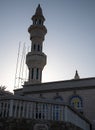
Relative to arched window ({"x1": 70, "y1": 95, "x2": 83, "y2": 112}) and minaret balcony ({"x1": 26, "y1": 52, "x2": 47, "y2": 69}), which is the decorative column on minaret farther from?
arched window ({"x1": 70, "y1": 95, "x2": 83, "y2": 112})

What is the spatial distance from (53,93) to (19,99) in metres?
14.6

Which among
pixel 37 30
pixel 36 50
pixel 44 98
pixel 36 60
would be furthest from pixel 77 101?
pixel 37 30

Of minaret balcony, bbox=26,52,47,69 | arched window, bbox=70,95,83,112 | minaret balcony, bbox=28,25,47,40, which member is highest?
minaret balcony, bbox=28,25,47,40

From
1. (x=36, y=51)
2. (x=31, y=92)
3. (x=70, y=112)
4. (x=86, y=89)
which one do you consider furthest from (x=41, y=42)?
(x=70, y=112)

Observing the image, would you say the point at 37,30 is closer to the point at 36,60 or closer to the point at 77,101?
the point at 36,60

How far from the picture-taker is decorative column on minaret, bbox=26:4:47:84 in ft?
105

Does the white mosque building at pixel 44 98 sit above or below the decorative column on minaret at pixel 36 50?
below

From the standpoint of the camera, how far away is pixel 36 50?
109ft

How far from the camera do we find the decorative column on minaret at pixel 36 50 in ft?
105

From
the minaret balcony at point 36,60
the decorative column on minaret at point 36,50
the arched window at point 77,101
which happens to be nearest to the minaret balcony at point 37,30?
the decorative column on minaret at point 36,50

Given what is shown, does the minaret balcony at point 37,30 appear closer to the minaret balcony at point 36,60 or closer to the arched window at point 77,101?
the minaret balcony at point 36,60

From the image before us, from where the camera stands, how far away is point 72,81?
85.2 ft

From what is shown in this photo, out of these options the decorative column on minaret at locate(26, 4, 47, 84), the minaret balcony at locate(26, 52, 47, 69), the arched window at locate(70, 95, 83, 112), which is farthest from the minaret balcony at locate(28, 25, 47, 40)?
the arched window at locate(70, 95, 83, 112)

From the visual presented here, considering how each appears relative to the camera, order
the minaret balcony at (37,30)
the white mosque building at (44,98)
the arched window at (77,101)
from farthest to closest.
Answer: the minaret balcony at (37,30) → the arched window at (77,101) → the white mosque building at (44,98)
